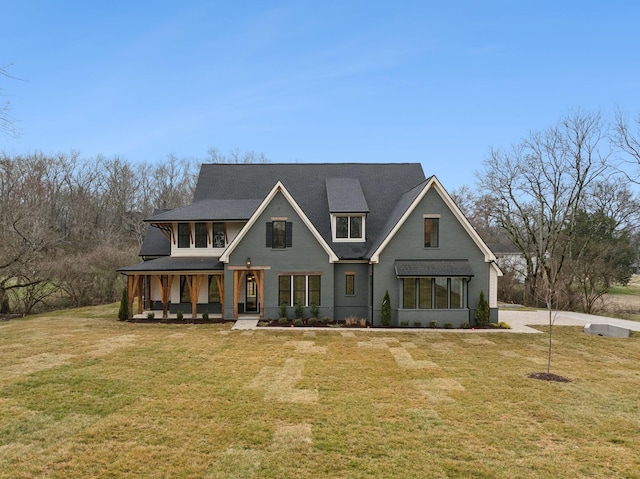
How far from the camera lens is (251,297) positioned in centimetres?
2152

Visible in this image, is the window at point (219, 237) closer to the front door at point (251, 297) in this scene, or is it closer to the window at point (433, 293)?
the front door at point (251, 297)

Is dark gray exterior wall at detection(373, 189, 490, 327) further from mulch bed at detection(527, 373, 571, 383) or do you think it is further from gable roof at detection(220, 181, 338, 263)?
mulch bed at detection(527, 373, 571, 383)

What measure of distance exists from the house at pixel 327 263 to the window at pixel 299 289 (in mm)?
53

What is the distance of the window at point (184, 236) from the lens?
22281 millimetres

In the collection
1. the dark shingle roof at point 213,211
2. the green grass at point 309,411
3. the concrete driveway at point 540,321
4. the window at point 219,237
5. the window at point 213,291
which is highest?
the dark shingle roof at point 213,211

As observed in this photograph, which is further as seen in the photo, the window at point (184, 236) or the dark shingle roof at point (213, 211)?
the window at point (184, 236)

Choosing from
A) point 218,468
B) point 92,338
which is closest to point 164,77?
point 92,338

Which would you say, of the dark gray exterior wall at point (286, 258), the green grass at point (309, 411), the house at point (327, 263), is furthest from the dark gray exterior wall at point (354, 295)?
the green grass at point (309, 411)

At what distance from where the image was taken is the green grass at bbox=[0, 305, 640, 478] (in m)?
6.03

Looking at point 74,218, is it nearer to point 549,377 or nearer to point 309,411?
point 309,411

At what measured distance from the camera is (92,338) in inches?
607

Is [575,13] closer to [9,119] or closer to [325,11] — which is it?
[325,11]

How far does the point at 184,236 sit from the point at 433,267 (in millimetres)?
14142

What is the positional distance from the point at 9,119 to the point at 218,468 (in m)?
8.70
